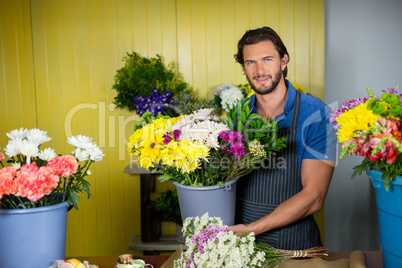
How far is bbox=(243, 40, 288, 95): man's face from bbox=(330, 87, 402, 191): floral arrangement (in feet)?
2.46

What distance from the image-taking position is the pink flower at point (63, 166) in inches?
44.5

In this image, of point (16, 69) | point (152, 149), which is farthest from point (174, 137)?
point (16, 69)

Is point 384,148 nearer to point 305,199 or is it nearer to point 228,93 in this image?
point 305,199

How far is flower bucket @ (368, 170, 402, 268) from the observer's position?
0.99 metres

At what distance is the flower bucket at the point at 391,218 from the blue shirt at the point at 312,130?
22.8 inches

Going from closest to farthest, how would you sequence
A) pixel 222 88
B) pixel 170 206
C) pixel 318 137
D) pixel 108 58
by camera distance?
1. pixel 318 137
2. pixel 170 206
3. pixel 222 88
4. pixel 108 58

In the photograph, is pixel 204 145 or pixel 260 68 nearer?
pixel 204 145

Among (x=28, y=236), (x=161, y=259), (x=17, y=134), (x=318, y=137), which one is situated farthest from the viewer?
(x=318, y=137)

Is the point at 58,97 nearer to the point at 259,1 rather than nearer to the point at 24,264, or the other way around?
the point at 259,1

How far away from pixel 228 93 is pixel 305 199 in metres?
1.58

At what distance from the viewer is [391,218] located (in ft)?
3.35

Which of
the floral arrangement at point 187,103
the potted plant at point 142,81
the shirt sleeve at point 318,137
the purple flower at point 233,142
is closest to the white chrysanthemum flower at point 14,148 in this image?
the purple flower at point 233,142

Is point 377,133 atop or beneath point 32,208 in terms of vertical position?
atop

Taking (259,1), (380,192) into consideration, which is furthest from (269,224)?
(259,1)
